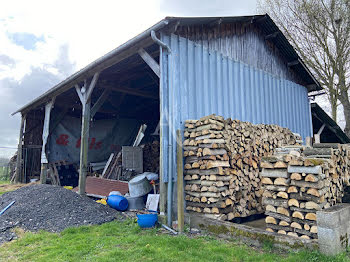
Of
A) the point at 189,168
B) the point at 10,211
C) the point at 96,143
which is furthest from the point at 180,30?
the point at 96,143

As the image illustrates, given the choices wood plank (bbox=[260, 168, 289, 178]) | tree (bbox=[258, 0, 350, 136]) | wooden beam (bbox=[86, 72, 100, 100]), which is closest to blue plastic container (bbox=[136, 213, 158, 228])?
wood plank (bbox=[260, 168, 289, 178])

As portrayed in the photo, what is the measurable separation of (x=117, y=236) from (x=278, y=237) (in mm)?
2630

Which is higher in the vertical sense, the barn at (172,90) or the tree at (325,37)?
the tree at (325,37)

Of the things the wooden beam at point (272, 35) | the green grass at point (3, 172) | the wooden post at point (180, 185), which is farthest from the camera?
the green grass at point (3, 172)

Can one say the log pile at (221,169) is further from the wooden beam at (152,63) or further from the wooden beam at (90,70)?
the wooden beam at (90,70)

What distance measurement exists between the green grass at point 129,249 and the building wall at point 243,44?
433 cm

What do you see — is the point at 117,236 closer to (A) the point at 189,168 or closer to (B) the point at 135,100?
(A) the point at 189,168

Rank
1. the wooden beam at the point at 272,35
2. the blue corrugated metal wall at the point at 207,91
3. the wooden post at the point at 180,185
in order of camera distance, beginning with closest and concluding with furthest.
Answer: the wooden post at the point at 180,185 → the blue corrugated metal wall at the point at 207,91 → the wooden beam at the point at 272,35

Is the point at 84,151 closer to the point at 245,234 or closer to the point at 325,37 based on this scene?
the point at 245,234

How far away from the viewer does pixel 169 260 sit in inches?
131

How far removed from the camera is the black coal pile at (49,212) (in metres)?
5.06

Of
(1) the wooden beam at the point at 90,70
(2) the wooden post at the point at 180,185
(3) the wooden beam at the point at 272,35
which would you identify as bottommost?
(2) the wooden post at the point at 180,185

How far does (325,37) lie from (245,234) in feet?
39.6

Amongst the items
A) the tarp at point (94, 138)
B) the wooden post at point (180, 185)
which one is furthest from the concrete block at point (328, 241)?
the tarp at point (94, 138)
